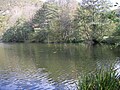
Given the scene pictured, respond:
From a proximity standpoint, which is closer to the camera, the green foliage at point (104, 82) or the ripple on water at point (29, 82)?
the green foliage at point (104, 82)

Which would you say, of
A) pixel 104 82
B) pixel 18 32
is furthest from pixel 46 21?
pixel 104 82

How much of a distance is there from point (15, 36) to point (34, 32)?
7.39 m

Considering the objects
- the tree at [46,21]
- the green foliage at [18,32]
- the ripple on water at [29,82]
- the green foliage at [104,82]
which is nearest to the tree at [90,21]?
the tree at [46,21]

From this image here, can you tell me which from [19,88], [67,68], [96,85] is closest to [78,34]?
[67,68]

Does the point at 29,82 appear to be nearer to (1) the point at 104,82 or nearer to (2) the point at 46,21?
(1) the point at 104,82

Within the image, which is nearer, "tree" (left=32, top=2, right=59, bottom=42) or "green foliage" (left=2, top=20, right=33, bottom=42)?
"tree" (left=32, top=2, right=59, bottom=42)

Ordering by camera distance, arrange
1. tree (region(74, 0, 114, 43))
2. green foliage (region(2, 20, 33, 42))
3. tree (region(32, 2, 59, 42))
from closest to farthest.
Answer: tree (region(74, 0, 114, 43))
tree (region(32, 2, 59, 42))
green foliage (region(2, 20, 33, 42))

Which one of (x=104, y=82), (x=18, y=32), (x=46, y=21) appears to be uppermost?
(x=46, y=21)

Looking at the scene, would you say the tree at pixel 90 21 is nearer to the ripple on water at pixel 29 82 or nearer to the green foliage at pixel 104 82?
the ripple on water at pixel 29 82

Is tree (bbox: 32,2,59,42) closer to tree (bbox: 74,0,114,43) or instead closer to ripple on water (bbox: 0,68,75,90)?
tree (bbox: 74,0,114,43)

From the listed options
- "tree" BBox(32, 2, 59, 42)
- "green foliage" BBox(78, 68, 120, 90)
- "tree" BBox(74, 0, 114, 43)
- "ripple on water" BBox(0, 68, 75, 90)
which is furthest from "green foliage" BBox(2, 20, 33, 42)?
"green foliage" BBox(78, 68, 120, 90)

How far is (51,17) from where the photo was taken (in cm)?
5778

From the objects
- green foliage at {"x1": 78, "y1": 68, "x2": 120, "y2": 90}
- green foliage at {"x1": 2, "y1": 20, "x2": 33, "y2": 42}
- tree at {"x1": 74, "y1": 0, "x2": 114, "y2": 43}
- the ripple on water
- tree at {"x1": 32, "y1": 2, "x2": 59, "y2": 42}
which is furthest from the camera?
green foliage at {"x1": 2, "y1": 20, "x2": 33, "y2": 42}

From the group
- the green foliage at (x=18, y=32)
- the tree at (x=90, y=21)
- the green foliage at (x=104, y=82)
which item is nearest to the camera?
the green foliage at (x=104, y=82)
